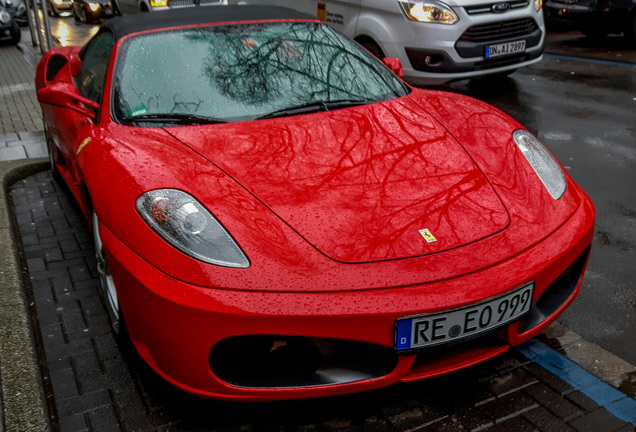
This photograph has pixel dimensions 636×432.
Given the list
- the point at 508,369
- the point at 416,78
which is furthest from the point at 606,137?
the point at 508,369

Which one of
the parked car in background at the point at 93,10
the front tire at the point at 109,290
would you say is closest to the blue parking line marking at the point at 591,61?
the front tire at the point at 109,290

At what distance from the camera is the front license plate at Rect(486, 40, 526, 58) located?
22.2ft

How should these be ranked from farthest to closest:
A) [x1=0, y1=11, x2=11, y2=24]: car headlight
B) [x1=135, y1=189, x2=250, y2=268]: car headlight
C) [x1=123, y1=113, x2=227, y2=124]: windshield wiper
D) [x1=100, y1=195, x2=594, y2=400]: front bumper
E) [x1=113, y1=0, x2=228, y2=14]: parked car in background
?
[x1=0, y1=11, x2=11, y2=24]: car headlight
[x1=113, y1=0, x2=228, y2=14]: parked car in background
[x1=123, y1=113, x2=227, y2=124]: windshield wiper
[x1=135, y1=189, x2=250, y2=268]: car headlight
[x1=100, y1=195, x2=594, y2=400]: front bumper

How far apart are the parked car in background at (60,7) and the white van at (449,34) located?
53.9 feet

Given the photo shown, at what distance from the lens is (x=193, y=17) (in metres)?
3.60

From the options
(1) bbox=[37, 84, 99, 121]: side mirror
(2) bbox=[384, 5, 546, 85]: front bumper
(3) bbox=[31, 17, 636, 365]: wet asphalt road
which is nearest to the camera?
(3) bbox=[31, 17, 636, 365]: wet asphalt road

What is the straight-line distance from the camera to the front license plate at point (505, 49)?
6.75 m

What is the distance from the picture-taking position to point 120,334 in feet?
9.04

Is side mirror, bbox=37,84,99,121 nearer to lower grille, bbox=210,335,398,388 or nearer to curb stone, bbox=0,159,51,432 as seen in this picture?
curb stone, bbox=0,159,51,432

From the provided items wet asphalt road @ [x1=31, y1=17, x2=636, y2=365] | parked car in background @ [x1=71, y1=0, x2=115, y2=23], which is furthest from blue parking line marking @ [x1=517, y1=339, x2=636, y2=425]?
parked car in background @ [x1=71, y1=0, x2=115, y2=23]

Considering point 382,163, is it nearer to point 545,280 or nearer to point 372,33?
point 545,280

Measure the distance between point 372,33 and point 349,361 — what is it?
17.6 ft

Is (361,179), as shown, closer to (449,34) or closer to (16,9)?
(449,34)

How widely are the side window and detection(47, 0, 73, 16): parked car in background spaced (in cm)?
1842
